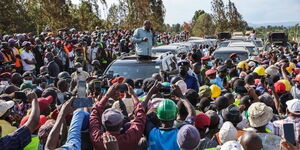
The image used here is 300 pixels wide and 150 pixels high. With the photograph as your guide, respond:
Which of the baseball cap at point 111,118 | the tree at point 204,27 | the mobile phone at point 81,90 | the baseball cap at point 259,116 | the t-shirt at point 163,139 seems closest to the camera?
the mobile phone at point 81,90

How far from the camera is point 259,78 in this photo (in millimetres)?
8914

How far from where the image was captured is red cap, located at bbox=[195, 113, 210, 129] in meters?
5.13

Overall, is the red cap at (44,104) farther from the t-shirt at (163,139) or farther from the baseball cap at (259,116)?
the baseball cap at (259,116)

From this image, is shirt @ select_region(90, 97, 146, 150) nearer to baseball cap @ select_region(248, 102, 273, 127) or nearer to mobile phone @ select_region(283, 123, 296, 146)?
baseball cap @ select_region(248, 102, 273, 127)

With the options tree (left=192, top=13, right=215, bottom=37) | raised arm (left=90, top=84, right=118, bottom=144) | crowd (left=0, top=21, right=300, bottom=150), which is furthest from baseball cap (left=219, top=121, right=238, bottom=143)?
tree (left=192, top=13, right=215, bottom=37)

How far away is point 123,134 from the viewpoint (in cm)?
462

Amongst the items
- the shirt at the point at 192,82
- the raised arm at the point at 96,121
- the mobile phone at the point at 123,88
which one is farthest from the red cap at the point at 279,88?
the raised arm at the point at 96,121

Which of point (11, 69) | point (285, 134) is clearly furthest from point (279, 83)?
point (11, 69)

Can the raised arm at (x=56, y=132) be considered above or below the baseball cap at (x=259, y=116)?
above

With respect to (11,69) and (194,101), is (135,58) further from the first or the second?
(194,101)

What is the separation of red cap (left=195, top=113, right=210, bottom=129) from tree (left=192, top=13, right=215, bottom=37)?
165ft

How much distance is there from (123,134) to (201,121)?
1009mm

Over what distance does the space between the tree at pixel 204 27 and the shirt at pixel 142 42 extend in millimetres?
44191

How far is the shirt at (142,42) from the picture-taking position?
11.2 meters
